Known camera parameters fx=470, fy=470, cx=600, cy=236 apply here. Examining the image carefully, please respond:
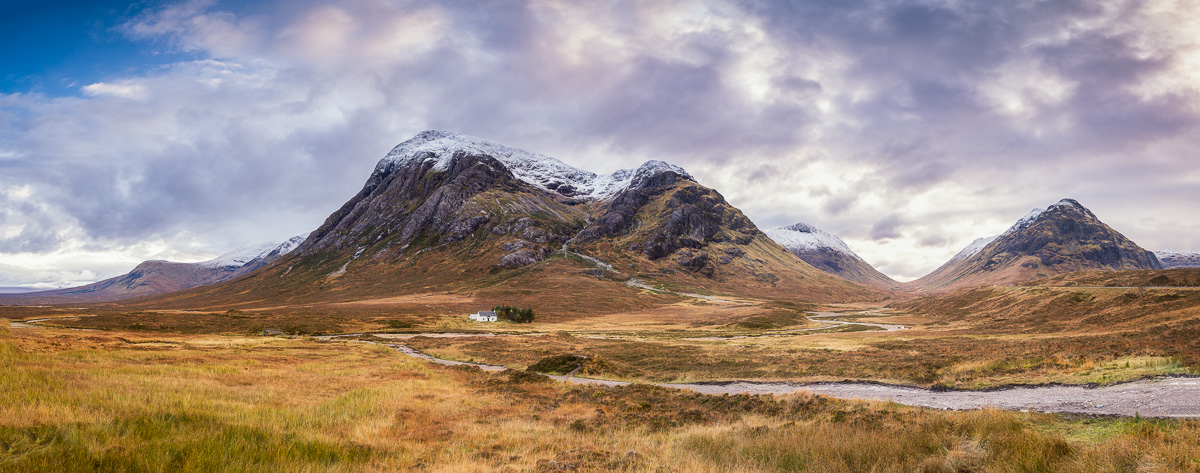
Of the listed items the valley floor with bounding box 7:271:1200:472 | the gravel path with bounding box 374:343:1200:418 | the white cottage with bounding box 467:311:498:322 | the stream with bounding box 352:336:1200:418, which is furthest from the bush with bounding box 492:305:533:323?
the gravel path with bounding box 374:343:1200:418

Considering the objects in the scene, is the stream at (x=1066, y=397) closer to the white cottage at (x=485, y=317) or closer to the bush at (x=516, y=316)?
the bush at (x=516, y=316)

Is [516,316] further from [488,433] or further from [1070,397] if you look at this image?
[1070,397]

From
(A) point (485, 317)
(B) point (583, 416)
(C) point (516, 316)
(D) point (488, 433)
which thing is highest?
(D) point (488, 433)

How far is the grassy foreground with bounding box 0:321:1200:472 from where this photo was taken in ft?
27.7

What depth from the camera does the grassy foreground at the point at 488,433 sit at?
27.7 ft

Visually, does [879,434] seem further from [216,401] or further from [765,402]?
[216,401]

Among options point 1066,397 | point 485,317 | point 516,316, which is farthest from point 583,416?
point 485,317

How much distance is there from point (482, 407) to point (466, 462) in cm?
864

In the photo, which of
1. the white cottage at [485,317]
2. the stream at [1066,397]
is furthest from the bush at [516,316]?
the stream at [1066,397]

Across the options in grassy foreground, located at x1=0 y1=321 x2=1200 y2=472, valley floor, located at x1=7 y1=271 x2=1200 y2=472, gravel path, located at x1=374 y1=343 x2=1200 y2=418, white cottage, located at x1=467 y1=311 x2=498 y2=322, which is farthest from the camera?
white cottage, located at x1=467 y1=311 x2=498 y2=322

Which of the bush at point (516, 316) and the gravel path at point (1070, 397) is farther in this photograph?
the bush at point (516, 316)

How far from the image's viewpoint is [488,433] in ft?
44.5

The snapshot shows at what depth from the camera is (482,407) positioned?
728 inches

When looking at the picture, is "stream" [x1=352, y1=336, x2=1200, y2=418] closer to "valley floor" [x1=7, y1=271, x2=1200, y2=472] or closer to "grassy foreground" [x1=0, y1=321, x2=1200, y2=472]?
"valley floor" [x1=7, y1=271, x2=1200, y2=472]
